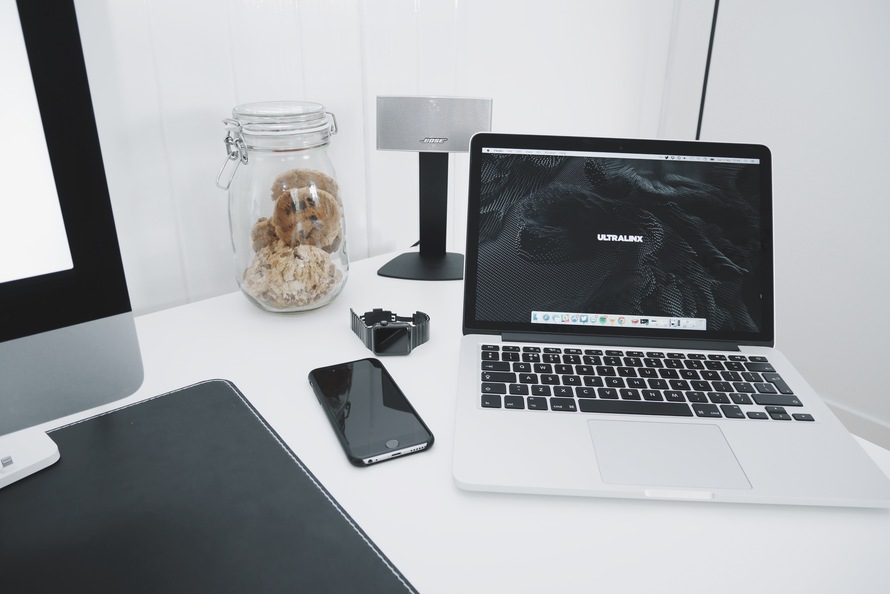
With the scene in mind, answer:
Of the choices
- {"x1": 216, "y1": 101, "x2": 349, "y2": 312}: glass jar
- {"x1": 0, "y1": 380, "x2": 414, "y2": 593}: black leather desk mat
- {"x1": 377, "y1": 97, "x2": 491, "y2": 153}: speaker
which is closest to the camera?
{"x1": 0, "y1": 380, "x2": 414, "y2": 593}: black leather desk mat

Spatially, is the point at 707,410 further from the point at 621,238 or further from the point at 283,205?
the point at 283,205

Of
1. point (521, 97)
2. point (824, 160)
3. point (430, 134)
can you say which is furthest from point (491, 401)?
point (824, 160)

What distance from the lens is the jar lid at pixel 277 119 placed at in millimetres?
695

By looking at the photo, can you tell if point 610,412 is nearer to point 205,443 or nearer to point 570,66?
point 205,443

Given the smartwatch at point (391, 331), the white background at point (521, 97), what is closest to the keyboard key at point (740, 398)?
the smartwatch at point (391, 331)

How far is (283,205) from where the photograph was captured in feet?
2.33

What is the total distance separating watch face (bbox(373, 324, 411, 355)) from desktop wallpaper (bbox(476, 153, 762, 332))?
0.09 m

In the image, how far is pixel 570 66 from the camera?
1.25m

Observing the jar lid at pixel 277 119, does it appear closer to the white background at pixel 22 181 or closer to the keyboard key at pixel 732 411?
the white background at pixel 22 181

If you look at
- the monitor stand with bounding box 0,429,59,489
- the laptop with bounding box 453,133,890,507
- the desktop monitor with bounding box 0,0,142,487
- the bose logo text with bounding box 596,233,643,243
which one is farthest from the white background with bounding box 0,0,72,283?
Result: the bose logo text with bounding box 596,233,643,243

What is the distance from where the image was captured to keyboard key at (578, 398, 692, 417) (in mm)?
536

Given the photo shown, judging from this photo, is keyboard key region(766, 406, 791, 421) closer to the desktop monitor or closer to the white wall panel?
the desktop monitor

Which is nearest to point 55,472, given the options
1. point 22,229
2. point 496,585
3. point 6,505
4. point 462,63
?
point 6,505

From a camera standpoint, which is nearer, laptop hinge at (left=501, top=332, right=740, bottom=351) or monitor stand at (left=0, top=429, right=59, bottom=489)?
monitor stand at (left=0, top=429, right=59, bottom=489)
